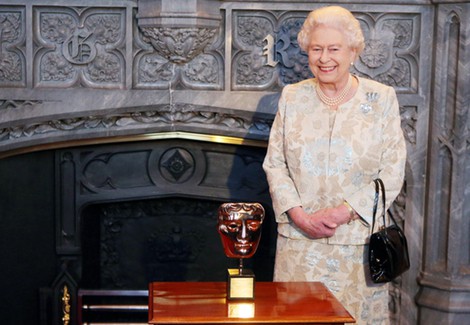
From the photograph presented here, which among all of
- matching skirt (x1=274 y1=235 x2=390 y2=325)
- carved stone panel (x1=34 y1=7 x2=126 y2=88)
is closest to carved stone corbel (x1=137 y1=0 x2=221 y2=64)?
carved stone panel (x1=34 y1=7 x2=126 y2=88)

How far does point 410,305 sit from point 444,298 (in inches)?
6.1

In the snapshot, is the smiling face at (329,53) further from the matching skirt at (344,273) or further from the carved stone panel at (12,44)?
the carved stone panel at (12,44)

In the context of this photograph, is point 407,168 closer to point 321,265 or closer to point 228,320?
point 321,265

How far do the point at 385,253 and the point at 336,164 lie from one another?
31 centimetres

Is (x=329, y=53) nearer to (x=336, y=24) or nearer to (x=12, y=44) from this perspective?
(x=336, y=24)

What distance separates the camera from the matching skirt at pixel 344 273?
2.93 m

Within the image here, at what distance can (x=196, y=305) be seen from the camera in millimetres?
2213

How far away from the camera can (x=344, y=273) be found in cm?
293

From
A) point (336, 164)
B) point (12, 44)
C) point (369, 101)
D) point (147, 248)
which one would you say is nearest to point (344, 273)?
point (336, 164)

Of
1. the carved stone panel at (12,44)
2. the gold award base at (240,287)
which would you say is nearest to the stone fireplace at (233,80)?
the carved stone panel at (12,44)

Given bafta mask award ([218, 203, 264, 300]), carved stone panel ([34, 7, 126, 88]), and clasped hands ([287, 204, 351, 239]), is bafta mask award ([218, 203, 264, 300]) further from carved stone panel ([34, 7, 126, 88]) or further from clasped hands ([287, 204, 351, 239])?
carved stone panel ([34, 7, 126, 88])

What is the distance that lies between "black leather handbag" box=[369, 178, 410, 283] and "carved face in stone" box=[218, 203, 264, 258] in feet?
1.84

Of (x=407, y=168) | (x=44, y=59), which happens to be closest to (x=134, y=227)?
(x=44, y=59)

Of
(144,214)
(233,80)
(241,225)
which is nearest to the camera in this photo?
(241,225)
